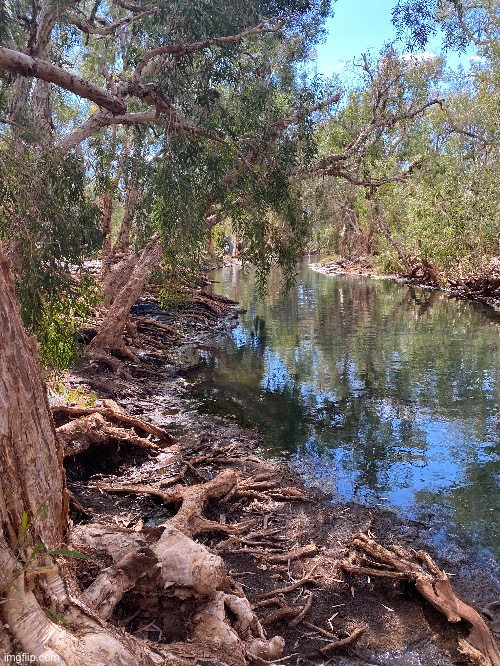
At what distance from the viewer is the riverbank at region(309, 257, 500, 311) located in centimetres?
2992

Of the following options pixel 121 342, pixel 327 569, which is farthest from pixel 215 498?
pixel 121 342

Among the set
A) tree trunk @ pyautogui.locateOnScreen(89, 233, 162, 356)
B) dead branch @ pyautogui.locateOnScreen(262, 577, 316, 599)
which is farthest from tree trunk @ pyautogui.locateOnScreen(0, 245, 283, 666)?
tree trunk @ pyautogui.locateOnScreen(89, 233, 162, 356)

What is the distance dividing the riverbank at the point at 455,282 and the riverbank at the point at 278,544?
21.6 meters

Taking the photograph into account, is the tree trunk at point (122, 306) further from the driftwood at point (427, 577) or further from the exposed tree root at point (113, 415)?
the driftwood at point (427, 577)

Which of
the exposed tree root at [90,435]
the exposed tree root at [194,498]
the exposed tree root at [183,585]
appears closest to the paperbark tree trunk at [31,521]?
the exposed tree root at [183,585]

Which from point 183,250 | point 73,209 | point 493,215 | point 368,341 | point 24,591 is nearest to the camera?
point 24,591

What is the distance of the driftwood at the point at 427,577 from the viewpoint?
197 inches

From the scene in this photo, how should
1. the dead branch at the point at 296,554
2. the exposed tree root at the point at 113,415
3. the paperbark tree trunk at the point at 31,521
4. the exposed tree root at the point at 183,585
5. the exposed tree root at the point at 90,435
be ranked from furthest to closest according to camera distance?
the exposed tree root at the point at 113,415
the exposed tree root at the point at 90,435
the dead branch at the point at 296,554
the exposed tree root at the point at 183,585
the paperbark tree trunk at the point at 31,521

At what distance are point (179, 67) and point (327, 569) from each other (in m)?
7.70

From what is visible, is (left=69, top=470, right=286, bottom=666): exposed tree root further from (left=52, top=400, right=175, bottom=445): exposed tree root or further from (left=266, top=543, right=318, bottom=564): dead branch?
(left=52, top=400, right=175, bottom=445): exposed tree root

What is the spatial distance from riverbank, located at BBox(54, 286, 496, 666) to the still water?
2.31ft

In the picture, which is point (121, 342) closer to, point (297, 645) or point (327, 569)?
point (327, 569)

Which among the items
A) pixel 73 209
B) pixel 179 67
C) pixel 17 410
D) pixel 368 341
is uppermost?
pixel 179 67

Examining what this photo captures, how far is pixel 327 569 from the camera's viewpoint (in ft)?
20.7
